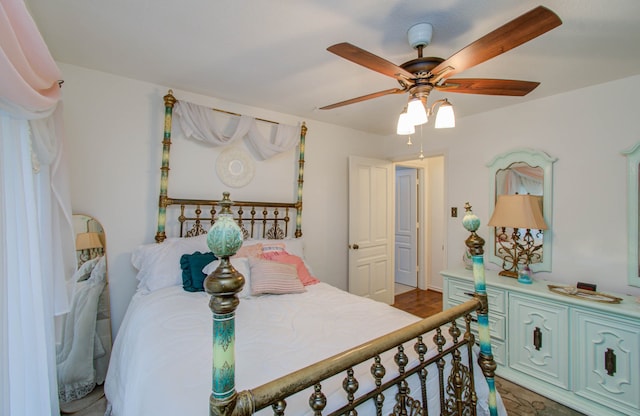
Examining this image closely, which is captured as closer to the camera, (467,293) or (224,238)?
(224,238)

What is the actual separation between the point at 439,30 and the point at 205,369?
212cm

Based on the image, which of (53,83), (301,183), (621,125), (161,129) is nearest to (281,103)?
(301,183)

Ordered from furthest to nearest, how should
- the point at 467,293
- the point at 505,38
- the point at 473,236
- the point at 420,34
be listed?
the point at 467,293 < the point at 420,34 < the point at 473,236 < the point at 505,38

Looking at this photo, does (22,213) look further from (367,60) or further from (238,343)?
(367,60)

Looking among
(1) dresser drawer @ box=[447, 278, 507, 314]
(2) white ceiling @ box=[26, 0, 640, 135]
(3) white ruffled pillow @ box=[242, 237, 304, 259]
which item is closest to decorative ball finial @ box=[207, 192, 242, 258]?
(2) white ceiling @ box=[26, 0, 640, 135]

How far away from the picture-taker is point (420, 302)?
4387 millimetres

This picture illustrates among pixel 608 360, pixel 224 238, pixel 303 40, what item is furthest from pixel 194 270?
pixel 608 360

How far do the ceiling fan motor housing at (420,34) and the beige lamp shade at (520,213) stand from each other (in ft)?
5.79

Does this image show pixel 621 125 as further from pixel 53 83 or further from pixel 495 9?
pixel 53 83

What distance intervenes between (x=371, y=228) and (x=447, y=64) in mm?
2656

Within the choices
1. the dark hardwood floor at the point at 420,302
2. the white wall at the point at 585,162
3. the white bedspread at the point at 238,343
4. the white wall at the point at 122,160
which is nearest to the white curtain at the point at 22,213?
the white bedspread at the point at 238,343

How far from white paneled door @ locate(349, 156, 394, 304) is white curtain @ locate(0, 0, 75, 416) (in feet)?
9.50

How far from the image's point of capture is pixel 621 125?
90.4 inches

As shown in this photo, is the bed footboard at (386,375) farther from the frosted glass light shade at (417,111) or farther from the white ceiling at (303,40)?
the white ceiling at (303,40)
